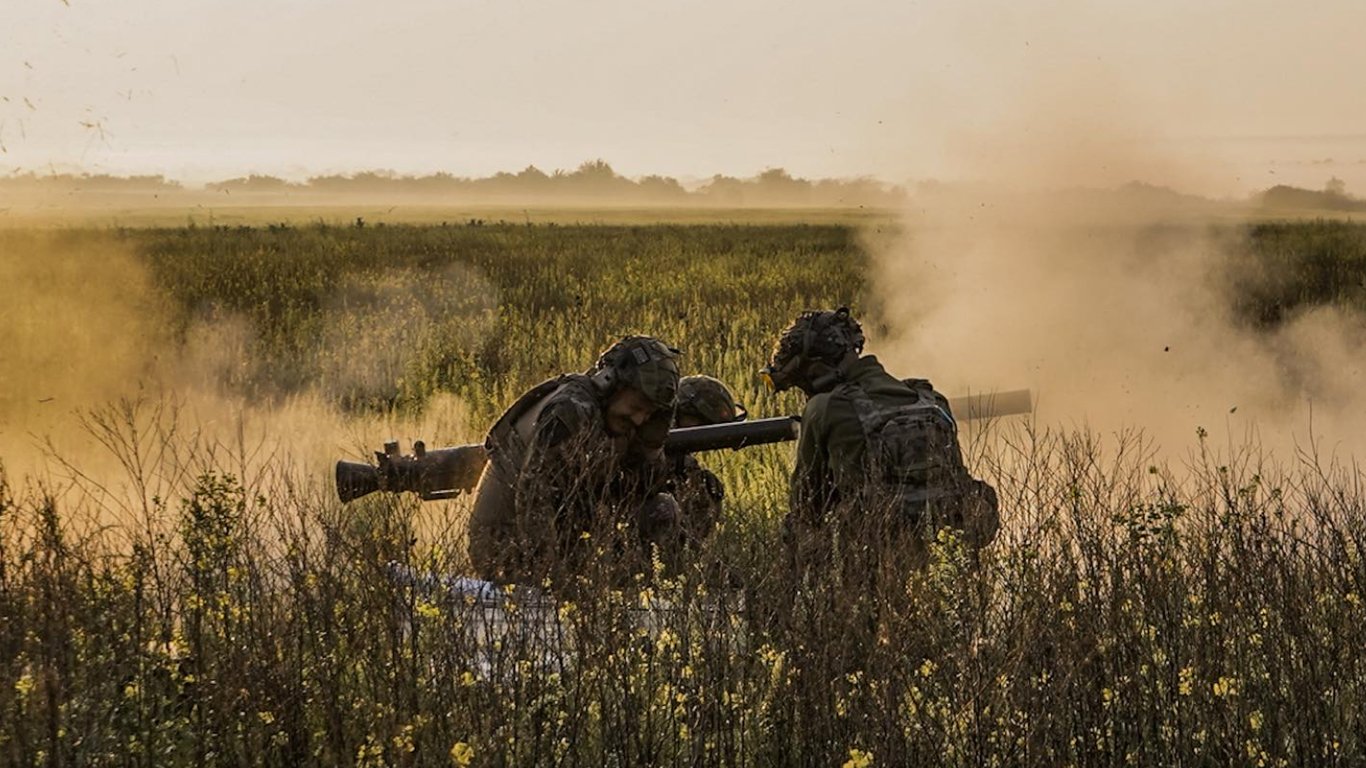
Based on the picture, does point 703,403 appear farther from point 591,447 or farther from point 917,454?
point 591,447

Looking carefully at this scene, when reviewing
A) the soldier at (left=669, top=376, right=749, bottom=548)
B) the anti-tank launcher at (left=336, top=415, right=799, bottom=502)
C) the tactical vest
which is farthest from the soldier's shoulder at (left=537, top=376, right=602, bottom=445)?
the soldier at (left=669, top=376, right=749, bottom=548)

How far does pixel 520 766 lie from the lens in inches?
197

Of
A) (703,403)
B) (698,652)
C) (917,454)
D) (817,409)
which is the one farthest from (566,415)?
(698,652)

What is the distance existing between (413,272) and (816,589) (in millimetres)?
22489

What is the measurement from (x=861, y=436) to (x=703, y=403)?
139 cm

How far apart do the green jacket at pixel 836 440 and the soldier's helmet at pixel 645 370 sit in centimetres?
68


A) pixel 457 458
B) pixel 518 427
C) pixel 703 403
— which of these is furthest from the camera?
pixel 703 403

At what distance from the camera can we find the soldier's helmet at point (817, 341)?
7.84m

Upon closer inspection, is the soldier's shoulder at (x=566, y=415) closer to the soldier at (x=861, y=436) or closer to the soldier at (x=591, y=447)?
the soldier at (x=591, y=447)

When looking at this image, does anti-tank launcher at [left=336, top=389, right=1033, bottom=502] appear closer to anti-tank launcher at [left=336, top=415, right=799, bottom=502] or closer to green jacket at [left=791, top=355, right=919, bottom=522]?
anti-tank launcher at [left=336, top=415, right=799, bottom=502]

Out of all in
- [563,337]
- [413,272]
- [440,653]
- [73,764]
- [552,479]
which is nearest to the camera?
[73,764]

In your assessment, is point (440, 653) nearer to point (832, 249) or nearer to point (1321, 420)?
point (1321, 420)

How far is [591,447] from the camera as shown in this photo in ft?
23.3

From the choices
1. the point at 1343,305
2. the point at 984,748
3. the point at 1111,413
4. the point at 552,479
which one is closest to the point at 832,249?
the point at 1343,305
